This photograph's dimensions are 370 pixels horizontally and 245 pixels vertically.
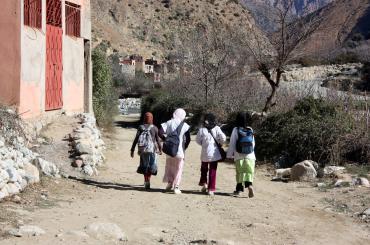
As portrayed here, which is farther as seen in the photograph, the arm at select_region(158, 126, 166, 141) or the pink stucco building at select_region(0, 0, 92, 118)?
the pink stucco building at select_region(0, 0, 92, 118)

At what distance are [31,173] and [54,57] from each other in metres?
7.23

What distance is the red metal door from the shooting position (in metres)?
16.2

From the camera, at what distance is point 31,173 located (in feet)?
33.6

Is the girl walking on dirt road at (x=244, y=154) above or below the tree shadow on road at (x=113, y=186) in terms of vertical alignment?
above

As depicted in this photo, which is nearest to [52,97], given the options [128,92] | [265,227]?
[265,227]

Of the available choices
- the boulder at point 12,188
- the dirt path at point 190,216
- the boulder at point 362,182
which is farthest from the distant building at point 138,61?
the boulder at point 12,188

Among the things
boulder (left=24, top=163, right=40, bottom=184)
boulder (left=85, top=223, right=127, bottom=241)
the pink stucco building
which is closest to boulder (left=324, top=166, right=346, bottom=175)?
boulder (left=24, top=163, right=40, bottom=184)

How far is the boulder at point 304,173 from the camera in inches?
525

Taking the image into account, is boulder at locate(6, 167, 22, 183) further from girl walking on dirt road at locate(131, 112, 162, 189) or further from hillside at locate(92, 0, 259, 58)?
hillside at locate(92, 0, 259, 58)

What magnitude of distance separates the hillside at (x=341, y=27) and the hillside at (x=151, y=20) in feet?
94.0

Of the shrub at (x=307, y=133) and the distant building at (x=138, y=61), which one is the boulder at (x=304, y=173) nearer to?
the shrub at (x=307, y=133)

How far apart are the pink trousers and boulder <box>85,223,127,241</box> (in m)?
3.56

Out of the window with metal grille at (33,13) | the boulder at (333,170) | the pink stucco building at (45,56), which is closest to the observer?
the pink stucco building at (45,56)

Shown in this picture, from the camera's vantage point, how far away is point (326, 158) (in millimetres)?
14797
